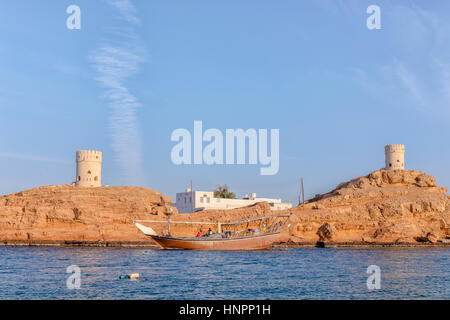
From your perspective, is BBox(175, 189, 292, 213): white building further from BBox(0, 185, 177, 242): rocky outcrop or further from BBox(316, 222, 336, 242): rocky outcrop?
BBox(316, 222, 336, 242): rocky outcrop

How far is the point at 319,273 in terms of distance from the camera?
99.9 feet

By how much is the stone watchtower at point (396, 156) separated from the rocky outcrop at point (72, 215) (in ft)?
132

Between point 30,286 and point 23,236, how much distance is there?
1815 inches

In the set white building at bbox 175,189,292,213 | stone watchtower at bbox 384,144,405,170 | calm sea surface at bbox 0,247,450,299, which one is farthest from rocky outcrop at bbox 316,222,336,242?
calm sea surface at bbox 0,247,450,299

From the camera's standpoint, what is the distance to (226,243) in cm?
5653

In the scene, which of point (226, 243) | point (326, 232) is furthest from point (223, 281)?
point (326, 232)

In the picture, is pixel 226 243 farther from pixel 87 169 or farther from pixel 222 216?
pixel 87 169

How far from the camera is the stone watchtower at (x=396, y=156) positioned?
83375 mm

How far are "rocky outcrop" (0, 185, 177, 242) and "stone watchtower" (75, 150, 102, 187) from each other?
358cm

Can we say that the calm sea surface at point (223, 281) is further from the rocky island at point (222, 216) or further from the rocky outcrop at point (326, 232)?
the rocky outcrop at point (326, 232)

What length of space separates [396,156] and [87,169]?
51.2 meters

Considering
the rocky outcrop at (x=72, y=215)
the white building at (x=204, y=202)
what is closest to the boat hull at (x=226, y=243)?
the rocky outcrop at (x=72, y=215)

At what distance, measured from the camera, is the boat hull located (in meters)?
56.6
